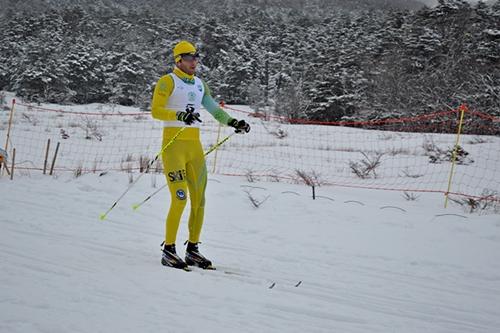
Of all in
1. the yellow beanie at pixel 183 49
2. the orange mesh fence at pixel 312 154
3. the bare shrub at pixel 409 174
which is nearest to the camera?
the yellow beanie at pixel 183 49

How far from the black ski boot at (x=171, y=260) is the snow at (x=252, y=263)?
0.30 ft

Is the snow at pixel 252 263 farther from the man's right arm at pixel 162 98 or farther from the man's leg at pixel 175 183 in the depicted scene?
the man's right arm at pixel 162 98

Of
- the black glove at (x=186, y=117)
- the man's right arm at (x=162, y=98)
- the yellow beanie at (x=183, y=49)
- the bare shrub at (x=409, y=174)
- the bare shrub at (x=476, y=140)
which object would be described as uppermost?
the bare shrub at (x=476, y=140)

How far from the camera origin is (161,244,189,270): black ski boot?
132 inches

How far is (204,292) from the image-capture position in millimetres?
2766

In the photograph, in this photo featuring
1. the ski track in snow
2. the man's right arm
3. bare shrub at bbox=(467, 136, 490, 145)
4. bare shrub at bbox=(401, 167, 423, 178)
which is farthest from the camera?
bare shrub at bbox=(467, 136, 490, 145)

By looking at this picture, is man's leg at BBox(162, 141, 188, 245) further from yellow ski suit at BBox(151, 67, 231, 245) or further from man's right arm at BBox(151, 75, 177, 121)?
man's right arm at BBox(151, 75, 177, 121)

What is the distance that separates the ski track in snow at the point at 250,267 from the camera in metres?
2.36

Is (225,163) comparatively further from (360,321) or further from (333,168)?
(360,321)

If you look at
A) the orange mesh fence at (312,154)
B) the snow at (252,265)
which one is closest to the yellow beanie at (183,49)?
the snow at (252,265)

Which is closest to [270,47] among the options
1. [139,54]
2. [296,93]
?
[139,54]

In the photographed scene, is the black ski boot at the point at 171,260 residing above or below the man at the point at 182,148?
below

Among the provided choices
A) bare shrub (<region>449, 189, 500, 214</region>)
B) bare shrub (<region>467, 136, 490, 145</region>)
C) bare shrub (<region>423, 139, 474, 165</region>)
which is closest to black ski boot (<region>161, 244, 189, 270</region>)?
bare shrub (<region>449, 189, 500, 214</region>)

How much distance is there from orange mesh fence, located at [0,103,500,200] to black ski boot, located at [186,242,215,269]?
151 inches
